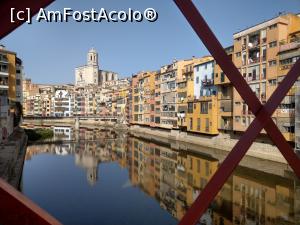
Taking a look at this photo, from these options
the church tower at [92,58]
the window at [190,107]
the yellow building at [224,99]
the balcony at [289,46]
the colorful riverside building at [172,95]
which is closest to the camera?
the balcony at [289,46]

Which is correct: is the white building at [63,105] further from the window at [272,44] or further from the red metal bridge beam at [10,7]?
the red metal bridge beam at [10,7]

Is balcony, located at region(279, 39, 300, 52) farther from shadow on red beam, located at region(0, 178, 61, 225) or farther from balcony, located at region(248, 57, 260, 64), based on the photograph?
shadow on red beam, located at region(0, 178, 61, 225)

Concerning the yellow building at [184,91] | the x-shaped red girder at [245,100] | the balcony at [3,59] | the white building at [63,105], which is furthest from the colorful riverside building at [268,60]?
the white building at [63,105]

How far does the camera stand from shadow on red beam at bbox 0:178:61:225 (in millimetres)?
989

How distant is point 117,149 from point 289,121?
2225 centimetres

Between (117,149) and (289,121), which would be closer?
(289,121)

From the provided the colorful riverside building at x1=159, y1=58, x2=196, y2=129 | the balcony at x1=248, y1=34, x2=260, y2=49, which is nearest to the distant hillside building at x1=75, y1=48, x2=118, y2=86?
the colorful riverside building at x1=159, y1=58, x2=196, y2=129

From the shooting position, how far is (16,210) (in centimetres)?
100

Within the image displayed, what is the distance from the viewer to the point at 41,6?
1.06 meters

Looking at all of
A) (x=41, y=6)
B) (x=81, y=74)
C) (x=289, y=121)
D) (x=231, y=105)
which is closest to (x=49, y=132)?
(x=231, y=105)

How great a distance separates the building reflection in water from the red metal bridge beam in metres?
12.9

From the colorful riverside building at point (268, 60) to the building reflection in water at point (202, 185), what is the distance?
5.35m

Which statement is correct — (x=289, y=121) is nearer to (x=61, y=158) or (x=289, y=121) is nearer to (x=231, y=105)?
(x=231, y=105)

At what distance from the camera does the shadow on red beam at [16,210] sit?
99 centimetres
